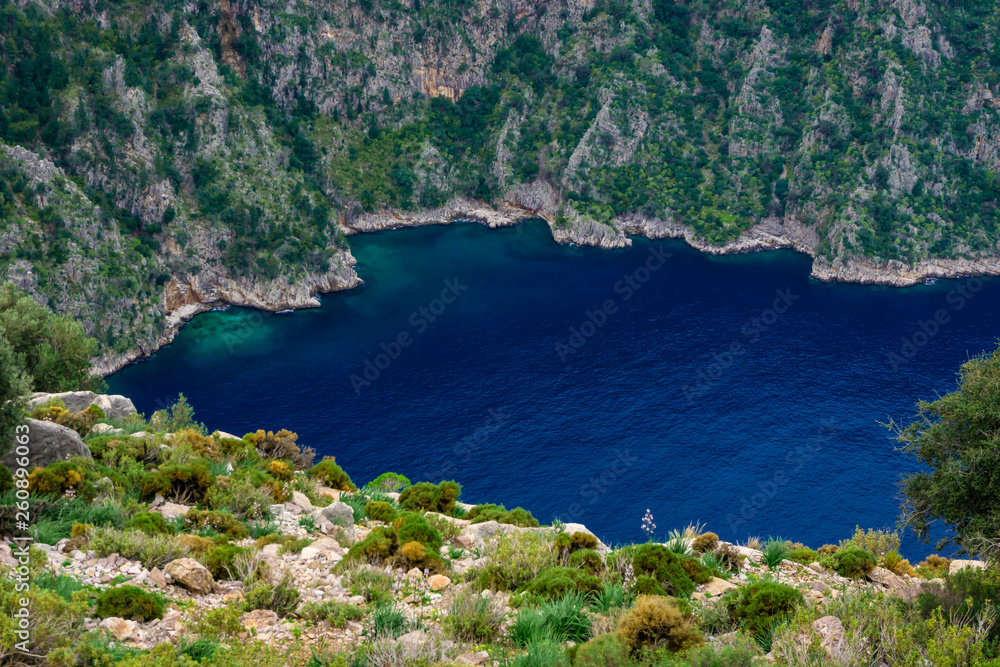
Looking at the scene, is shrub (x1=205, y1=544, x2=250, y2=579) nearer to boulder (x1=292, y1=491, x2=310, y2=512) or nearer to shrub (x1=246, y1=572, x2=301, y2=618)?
shrub (x1=246, y1=572, x2=301, y2=618)

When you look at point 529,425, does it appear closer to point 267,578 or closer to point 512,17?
point 267,578

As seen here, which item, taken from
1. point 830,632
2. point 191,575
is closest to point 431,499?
point 191,575

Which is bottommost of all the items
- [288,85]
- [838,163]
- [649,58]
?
[288,85]

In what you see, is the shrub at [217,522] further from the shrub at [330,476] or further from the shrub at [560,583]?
the shrub at [330,476]

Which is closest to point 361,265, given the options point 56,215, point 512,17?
point 56,215

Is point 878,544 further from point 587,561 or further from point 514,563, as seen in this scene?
point 514,563
